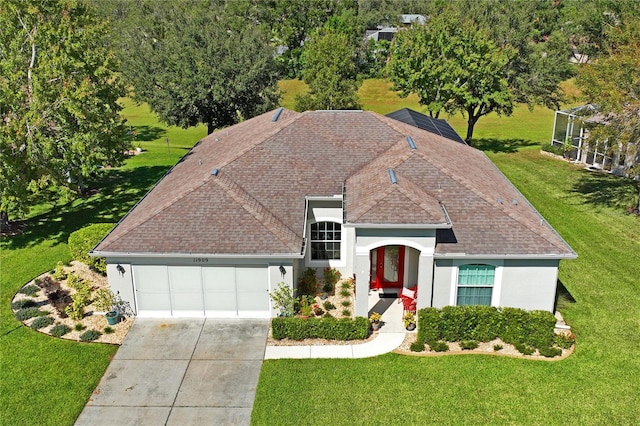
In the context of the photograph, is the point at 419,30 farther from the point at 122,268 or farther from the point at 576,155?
the point at 122,268

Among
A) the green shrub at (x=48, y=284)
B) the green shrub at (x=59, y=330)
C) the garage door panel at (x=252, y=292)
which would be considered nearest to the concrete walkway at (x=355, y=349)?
the garage door panel at (x=252, y=292)

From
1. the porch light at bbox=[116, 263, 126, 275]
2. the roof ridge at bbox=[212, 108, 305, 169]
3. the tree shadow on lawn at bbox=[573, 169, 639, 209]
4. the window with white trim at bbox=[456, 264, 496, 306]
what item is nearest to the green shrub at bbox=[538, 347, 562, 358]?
the window with white trim at bbox=[456, 264, 496, 306]

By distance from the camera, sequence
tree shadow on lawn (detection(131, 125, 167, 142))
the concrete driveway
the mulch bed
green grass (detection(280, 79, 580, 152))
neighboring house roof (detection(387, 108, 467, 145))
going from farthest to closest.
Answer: tree shadow on lawn (detection(131, 125, 167, 142))
green grass (detection(280, 79, 580, 152))
neighboring house roof (detection(387, 108, 467, 145))
the mulch bed
the concrete driveway

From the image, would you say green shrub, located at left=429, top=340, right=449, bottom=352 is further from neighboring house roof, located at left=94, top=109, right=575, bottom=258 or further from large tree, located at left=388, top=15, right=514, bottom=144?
large tree, located at left=388, top=15, right=514, bottom=144

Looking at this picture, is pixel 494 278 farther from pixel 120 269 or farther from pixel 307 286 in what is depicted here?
pixel 120 269

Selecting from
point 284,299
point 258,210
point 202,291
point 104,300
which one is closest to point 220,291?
point 202,291

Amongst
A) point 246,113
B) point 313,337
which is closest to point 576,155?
point 246,113
